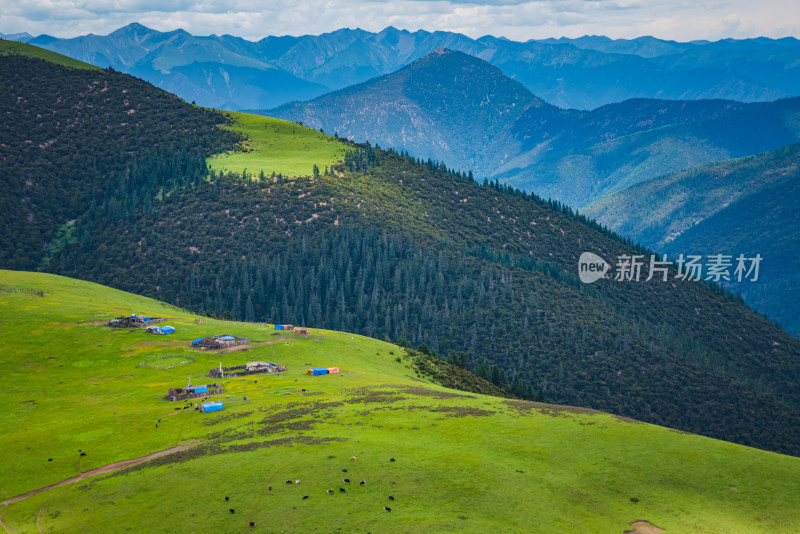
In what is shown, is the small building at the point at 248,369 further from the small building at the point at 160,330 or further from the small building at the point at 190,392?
the small building at the point at 160,330

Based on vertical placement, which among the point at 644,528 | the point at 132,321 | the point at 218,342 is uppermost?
the point at 132,321

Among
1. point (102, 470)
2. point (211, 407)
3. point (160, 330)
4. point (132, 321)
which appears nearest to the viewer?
point (102, 470)

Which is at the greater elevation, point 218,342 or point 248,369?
point 218,342

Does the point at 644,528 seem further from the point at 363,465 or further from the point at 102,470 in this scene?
the point at 102,470

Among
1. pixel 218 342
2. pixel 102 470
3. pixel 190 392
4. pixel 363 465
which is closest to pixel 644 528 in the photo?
pixel 363 465

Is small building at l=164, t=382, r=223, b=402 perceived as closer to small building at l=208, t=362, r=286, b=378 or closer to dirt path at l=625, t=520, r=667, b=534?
small building at l=208, t=362, r=286, b=378

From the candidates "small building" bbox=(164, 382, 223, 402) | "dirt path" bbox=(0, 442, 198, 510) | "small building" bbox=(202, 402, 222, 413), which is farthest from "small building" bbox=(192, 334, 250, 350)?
"dirt path" bbox=(0, 442, 198, 510)
